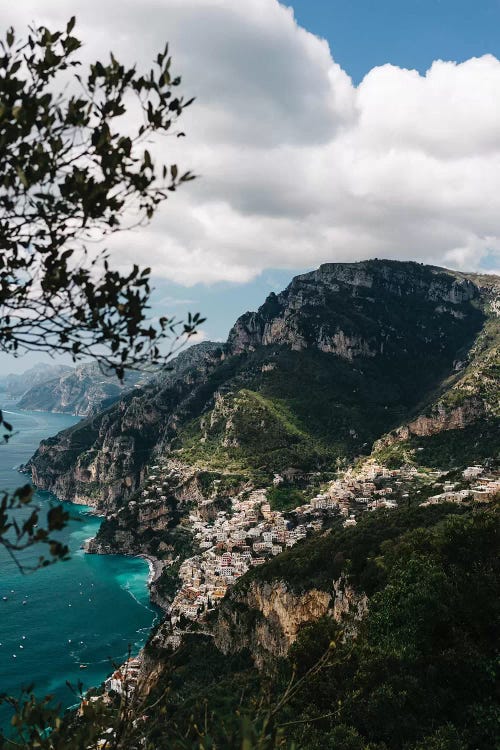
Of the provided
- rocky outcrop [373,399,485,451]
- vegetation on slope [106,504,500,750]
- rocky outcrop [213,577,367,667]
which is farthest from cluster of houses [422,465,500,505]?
rocky outcrop [373,399,485,451]

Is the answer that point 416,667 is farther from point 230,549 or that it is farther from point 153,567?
point 153,567

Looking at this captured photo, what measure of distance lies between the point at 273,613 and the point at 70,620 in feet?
134

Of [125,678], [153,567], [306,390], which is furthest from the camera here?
[306,390]

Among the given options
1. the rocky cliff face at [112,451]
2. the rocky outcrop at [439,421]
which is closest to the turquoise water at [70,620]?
the rocky cliff face at [112,451]

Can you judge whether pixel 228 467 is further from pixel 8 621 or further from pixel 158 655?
pixel 158 655

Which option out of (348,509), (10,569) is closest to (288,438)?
(348,509)

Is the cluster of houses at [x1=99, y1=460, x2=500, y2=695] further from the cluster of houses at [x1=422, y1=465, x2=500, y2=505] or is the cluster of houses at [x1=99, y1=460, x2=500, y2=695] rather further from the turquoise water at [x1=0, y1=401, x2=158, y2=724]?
the turquoise water at [x1=0, y1=401, x2=158, y2=724]

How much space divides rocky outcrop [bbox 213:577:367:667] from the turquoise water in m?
12.5

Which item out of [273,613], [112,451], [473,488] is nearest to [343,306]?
[112,451]

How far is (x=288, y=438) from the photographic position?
104 m

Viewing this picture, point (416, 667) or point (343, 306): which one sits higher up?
point (343, 306)

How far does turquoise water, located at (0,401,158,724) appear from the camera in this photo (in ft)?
164

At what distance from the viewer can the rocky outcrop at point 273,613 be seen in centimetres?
2881

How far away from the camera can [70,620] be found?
63.4 m
